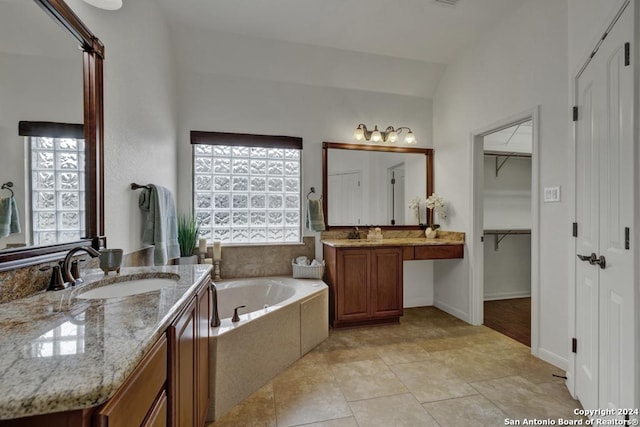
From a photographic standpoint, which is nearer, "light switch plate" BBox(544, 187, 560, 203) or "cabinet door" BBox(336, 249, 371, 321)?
"light switch plate" BBox(544, 187, 560, 203)

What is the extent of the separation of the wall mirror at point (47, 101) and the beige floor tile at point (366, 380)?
5.65 ft

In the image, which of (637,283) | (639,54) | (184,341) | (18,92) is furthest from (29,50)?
(637,283)

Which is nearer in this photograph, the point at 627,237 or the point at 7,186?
the point at 7,186

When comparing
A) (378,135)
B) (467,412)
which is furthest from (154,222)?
(378,135)

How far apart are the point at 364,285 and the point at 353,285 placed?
12 cm

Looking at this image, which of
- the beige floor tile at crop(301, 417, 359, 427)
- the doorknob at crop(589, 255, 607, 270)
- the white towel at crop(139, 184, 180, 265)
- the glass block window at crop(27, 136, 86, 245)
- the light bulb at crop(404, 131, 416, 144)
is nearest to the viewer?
the glass block window at crop(27, 136, 86, 245)

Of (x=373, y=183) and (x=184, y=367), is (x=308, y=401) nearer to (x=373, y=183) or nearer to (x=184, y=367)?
(x=184, y=367)

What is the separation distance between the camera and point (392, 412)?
159 cm

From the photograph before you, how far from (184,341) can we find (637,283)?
1.79 metres

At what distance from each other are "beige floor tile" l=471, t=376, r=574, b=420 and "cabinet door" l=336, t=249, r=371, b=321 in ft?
3.69

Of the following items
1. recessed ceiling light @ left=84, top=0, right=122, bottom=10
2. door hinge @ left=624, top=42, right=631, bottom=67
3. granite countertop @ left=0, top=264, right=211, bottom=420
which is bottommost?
granite countertop @ left=0, top=264, right=211, bottom=420

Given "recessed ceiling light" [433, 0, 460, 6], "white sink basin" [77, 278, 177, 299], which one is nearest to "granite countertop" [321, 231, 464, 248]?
"white sink basin" [77, 278, 177, 299]

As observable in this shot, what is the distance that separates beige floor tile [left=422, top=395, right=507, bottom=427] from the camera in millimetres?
1511

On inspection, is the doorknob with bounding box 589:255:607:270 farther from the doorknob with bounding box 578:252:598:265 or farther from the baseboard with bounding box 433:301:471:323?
the baseboard with bounding box 433:301:471:323
